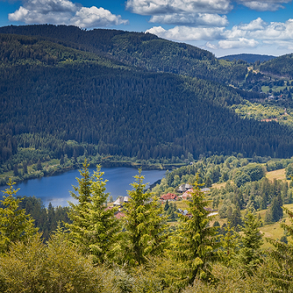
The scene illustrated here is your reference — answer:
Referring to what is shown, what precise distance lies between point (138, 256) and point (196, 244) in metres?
7.57

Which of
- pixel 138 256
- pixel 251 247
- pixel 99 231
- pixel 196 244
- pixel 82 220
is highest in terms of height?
pixel 196 244

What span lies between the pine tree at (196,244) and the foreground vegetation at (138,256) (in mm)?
75

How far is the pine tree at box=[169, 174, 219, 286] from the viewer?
30.3 meters

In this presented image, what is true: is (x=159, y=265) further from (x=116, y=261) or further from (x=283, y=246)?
(x=283, y=246)

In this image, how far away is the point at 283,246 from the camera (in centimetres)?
2623

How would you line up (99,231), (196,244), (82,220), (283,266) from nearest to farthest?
(283,266), (196,244), (99,231), (82,220)

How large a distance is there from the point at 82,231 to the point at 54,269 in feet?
43.2

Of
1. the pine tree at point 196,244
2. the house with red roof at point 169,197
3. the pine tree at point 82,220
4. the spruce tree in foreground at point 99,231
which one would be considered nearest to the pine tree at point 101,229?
the spruce tree in foreground at point 99,231

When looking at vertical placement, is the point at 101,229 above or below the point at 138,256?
above

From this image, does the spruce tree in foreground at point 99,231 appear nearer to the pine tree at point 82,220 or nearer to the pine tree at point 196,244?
the pine tree at point 82,220

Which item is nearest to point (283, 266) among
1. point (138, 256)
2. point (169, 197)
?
point (138, 256)

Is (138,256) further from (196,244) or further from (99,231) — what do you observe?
(196,244)

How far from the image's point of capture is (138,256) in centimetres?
3616

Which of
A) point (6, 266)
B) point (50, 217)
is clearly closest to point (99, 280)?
point (6, 266)
